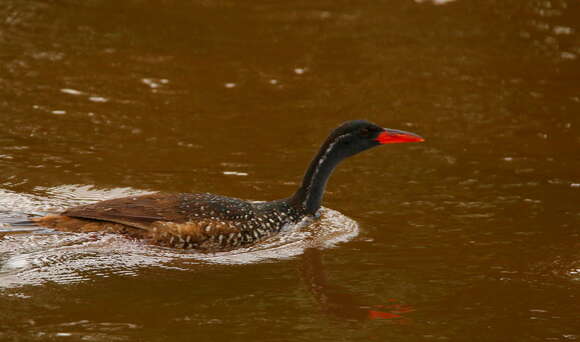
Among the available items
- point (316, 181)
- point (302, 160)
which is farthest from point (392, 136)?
point (302, 160)

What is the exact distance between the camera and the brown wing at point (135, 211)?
961 centimetres

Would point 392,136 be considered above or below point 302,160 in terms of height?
above

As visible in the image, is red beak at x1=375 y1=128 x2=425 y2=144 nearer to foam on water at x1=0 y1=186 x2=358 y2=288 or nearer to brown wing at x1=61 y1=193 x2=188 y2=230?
foam on water at x1=0 y1=186 x2=358 y2=288

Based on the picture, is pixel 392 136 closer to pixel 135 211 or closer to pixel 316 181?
pixel 316 181

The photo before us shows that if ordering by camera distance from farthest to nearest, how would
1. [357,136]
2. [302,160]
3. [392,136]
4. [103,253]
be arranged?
[302,160]
[357,136]
[392,136]
[103,253]

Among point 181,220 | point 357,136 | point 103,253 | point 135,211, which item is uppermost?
point 357,136

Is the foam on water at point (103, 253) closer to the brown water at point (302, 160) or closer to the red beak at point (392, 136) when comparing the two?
the brown water at point (302, 160)

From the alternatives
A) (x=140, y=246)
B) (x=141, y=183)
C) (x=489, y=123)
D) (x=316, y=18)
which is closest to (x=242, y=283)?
(x=140, y=246)

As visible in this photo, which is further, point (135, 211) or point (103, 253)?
point (135, 211)

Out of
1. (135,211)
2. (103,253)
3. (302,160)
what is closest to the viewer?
(103,253)

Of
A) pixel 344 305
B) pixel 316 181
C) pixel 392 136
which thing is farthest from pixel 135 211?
pixel 392 136

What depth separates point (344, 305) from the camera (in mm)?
8375

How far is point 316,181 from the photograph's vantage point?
1068 centimetres

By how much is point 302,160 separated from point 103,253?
147 inches
